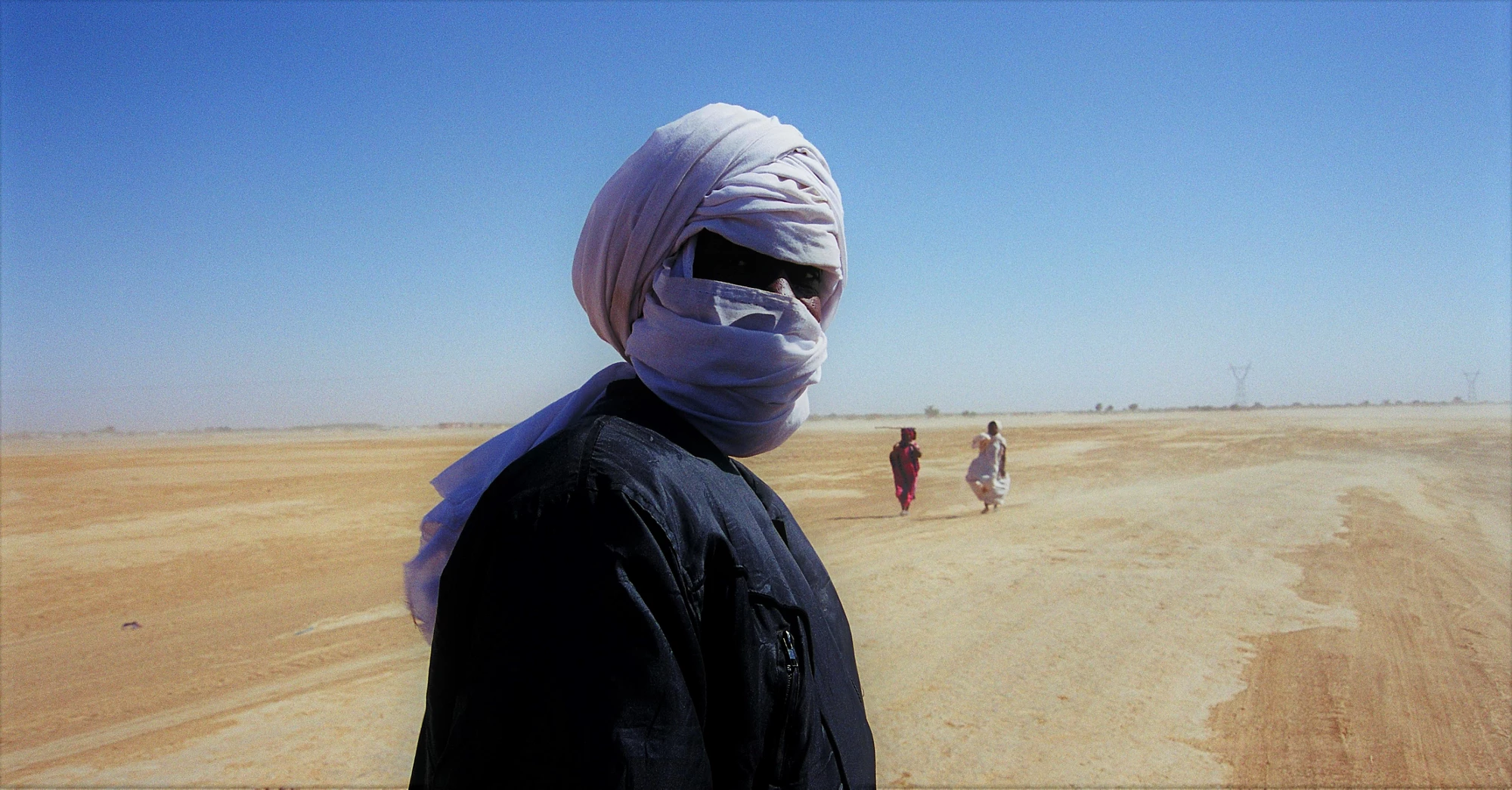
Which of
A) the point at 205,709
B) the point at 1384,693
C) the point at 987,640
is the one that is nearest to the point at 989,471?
the point at 987,640

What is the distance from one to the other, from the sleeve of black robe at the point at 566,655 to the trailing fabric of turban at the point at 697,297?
0.35 meters

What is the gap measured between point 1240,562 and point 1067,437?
3355cm

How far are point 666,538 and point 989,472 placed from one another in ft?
49.9

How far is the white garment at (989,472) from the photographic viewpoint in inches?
612

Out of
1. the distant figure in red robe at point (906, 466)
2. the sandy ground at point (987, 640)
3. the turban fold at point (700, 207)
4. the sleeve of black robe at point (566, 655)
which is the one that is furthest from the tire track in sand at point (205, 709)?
the distant figure in red robe at point (906, 466)

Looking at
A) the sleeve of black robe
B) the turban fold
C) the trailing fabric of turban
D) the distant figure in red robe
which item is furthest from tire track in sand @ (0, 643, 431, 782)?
the distant figure in red robe

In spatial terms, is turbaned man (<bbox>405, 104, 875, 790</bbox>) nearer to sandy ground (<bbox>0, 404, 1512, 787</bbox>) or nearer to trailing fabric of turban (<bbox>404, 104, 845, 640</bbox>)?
trailing fabric of turban (<bbox>404, 104, 845, 640</bbox>)

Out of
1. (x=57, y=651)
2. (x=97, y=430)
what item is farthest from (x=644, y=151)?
(x=97, y=430)

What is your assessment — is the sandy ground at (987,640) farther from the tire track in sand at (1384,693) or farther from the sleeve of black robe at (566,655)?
the sleeve of black robe at (566,655)

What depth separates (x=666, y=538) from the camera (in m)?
1.05

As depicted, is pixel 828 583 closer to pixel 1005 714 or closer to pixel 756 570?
pixel 756 570

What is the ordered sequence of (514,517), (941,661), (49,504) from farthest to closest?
(49,504) → (941,661) → (514,517)

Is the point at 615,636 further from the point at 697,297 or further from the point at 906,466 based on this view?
the point at 906,466

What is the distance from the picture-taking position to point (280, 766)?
17.2 ft
